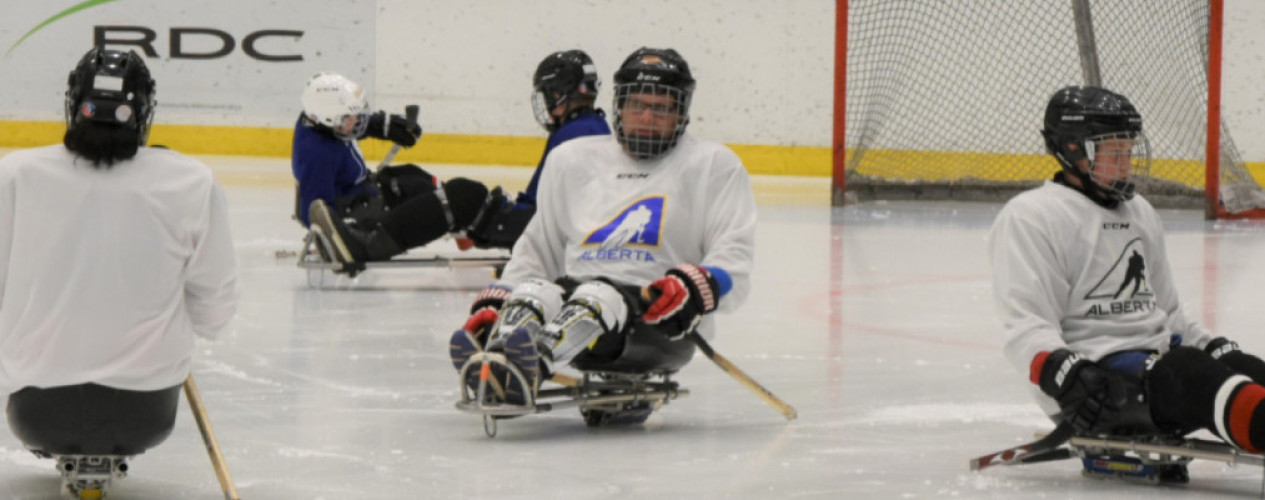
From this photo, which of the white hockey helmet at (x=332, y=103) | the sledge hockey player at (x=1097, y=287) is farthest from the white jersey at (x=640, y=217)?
the white hockey helmet at (x=332, y=103)

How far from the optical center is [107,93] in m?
2.64

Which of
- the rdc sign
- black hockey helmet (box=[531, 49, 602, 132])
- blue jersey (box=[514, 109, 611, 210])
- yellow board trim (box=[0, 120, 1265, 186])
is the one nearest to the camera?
black hockey helmet (box=[531, 49, 602, 132])

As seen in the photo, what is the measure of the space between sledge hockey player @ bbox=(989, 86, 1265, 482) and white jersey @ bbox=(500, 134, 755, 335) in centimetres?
69

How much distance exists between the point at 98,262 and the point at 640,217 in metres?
1.32

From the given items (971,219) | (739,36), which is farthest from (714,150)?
(739,36)

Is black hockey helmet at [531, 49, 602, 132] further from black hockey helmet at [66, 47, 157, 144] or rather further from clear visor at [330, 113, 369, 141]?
black hockey helmet at [66, 47, 157, 144]

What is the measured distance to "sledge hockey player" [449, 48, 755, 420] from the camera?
11.5 ft

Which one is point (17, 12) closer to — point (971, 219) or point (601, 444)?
point (971, 219)

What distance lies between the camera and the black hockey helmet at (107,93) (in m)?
2.64

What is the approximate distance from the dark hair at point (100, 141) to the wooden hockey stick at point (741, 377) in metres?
1.34

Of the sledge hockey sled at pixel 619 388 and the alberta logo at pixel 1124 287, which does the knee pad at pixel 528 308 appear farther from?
the alberta logo at pixel 1124 287

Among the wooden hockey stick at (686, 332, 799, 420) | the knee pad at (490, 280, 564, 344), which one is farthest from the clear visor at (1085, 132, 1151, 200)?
the knee pad at (490, 280, 564, 344)

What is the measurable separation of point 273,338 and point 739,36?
26.8 feet

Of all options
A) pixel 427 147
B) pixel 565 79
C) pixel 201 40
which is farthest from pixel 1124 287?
pixel 201 40
